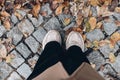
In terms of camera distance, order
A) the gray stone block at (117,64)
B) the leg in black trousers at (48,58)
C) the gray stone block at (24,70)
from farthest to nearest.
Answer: the gray stone block at (24,70), the gray stone block at (117,64), the leg in black trousers at (48,58)

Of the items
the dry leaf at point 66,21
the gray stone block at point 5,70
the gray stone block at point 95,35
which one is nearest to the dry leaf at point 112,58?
the gray stone block at point 95,35

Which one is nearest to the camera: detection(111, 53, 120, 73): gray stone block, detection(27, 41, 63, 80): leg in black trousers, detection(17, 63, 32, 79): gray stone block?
detection(27, 41, 63, 80): leg in black trousers

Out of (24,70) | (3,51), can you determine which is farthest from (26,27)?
(24,70)

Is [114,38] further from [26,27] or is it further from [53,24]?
[26,27]

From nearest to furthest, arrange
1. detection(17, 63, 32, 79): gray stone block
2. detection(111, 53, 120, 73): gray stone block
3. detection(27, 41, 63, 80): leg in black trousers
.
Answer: detection(27, 41, 63, 80): leg in black trousers → detection(111, 53, 120, 73): gray stone block → detection(17, 63, 32, 79): gray stone block

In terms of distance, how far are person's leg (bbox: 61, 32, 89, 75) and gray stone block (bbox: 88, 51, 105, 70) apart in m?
0.10

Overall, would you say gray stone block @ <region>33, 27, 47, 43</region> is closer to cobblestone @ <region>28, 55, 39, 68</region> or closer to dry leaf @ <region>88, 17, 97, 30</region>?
cobblestone @ <region>28, 55, 39, 68</region>

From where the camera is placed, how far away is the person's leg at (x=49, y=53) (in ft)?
11.9

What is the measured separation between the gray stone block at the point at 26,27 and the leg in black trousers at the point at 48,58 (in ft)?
1.01

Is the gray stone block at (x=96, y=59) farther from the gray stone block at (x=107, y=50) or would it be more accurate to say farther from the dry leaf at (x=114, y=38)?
the dry leaf at (x=114, y=38)

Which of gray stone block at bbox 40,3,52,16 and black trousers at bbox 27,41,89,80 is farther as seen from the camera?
gray stone block at bbox 40,3,52,16

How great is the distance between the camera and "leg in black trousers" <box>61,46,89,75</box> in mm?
3612

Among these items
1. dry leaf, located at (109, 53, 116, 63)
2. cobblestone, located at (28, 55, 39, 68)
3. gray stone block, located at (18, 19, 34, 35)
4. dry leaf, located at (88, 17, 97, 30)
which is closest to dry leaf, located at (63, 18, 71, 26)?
dry leaf, located at (88, 17, 97, 30)

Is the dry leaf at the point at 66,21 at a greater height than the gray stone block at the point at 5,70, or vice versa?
the dry leaf at the point at 66,21
